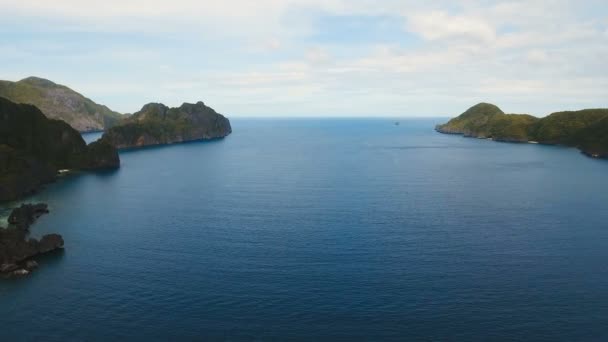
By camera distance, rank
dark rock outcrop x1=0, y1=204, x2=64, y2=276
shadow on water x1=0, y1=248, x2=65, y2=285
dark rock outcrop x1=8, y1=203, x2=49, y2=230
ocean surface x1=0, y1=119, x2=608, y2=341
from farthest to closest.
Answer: dark rock outcrop x1=8, y1=203, x2=49, y2=230, dark rock outcrop x1=0, y1=204, x2=64, y2=276, shadow on water x1=0, y1=248, x2=65, y2=285, ocean surface x1=0, y1=119, x2=608, y2=341

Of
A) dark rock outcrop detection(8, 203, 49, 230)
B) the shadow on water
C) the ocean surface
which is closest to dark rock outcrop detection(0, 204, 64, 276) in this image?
the shadow on water

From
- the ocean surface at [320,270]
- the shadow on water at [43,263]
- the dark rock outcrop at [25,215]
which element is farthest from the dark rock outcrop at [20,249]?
the dark rock outcrop at [25,215]

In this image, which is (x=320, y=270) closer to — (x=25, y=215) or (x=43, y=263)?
(x=43, y=263)

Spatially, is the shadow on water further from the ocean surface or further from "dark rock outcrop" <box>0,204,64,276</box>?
"dark rock outcrop" <box>0,204,64,276</box>

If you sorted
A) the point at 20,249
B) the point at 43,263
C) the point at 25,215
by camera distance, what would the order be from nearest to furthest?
the point at 43,263, the point at 20,249, the point at 25,215

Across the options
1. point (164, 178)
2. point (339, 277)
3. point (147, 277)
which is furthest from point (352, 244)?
point (164, 178)

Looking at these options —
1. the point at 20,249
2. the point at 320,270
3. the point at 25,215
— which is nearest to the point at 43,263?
the point at 20,249

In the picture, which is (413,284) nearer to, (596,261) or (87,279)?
(596,261)

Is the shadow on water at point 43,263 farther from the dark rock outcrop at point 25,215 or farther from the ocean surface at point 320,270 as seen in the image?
the dark rock outcrop at point 25,215
